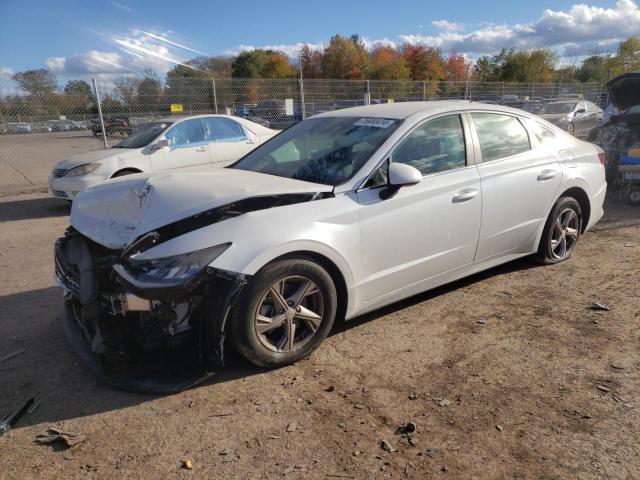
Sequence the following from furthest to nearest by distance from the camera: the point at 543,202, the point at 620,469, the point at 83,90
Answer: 1. the point at 83,90
2. the point at 543,202
3. the point at 620,469

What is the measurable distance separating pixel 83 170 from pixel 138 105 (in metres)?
5.71

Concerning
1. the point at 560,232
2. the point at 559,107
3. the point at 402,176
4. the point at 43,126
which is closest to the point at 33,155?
the point at 43,126

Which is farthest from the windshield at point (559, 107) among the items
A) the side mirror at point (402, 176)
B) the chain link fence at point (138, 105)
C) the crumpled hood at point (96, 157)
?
the side mirror at point (402, 176)

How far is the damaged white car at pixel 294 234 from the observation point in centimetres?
281

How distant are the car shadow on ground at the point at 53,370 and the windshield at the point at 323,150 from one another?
1208 millimetres

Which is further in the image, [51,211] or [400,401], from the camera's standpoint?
[51,211]

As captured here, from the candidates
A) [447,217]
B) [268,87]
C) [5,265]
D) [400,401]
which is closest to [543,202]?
[447,217]

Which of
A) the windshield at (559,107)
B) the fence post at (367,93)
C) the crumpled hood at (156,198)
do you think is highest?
the fence post at (367,93)

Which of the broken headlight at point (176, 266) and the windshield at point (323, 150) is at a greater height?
the windshield at point (323, 150)

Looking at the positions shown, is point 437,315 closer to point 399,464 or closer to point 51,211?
point 399,464

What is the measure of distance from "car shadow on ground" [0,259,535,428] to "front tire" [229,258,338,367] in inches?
8.9

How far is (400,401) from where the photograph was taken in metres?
2.80

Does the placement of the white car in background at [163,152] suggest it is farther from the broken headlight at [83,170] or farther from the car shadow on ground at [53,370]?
the car shadow on ground at [53,370]

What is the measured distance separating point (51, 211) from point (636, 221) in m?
9.50
